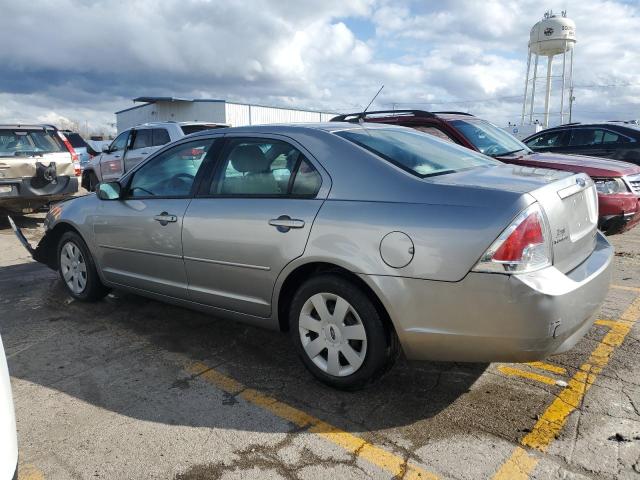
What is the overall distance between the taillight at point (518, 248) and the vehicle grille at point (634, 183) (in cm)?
398

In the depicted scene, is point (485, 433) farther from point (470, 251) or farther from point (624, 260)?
point (624, 260)

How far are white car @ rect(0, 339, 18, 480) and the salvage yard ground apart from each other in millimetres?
830

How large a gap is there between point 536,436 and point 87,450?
225cm

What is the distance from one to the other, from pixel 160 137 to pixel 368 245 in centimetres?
894

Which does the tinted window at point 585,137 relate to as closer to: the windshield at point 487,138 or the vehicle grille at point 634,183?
the windshield at point 487,138

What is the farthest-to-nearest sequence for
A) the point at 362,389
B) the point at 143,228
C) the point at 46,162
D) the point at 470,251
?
the point at 46,162, the point at 143,228, the point at 362,389, the point at 470,251

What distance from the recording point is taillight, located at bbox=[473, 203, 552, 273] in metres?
2.52

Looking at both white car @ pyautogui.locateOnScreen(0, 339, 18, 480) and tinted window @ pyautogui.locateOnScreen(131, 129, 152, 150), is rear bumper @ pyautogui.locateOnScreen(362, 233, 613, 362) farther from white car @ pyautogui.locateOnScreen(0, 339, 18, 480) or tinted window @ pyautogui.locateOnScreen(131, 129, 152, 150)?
tinted window @ pyautogui.locateOnScreen(131, 129, 152, 150)

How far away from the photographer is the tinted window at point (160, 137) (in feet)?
34.9


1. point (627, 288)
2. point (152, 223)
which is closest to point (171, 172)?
point (152, 223)

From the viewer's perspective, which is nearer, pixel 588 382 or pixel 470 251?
pixel 470 251

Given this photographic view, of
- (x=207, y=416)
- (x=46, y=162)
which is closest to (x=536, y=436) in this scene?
(x=207, y=416)

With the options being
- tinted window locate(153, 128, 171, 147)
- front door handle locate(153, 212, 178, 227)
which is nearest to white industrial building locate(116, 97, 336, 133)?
tinted window locate(153, 128, 171, 147)

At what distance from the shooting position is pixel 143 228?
4113 mm
